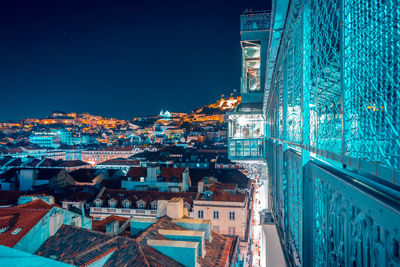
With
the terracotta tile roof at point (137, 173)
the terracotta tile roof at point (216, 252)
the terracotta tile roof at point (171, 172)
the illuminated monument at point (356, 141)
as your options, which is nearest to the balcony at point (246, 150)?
the terracotta tile roof at point (216, 252)

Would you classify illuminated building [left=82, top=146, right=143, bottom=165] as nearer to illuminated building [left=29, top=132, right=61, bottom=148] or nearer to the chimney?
illuminated building [left=29, top=132, right=61, bottom=148]

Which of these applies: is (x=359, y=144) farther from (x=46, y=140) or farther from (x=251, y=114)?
(x=46, y=140)

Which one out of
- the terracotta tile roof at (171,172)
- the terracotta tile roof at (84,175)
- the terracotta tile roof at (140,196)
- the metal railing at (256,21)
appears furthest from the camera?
the terracotta tile roof at (84,175)

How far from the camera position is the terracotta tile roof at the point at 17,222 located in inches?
363

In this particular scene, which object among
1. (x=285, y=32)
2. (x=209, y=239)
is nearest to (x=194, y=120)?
(x=209, y=239)

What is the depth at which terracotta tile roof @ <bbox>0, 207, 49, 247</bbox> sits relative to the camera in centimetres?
923

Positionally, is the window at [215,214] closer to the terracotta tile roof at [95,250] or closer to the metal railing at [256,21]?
the terracotta tile roof at [95,250]

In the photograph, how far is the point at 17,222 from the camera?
10.3 m

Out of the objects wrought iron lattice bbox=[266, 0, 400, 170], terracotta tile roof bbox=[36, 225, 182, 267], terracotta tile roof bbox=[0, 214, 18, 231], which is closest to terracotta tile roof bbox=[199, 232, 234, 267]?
terracotta tile roof bbox=[36, 225, 182, 267]

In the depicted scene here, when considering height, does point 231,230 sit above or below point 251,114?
below

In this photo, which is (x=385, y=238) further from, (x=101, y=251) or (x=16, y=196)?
(x=16, y=196)

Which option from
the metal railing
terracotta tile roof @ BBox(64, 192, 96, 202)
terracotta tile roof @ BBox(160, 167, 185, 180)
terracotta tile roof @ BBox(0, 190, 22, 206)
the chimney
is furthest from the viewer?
terracotta tile roof @ BBox(160, 167, 185, 180)

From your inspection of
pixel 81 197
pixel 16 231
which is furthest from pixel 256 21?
pixel 81 197

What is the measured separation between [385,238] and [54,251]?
35.9 ft
